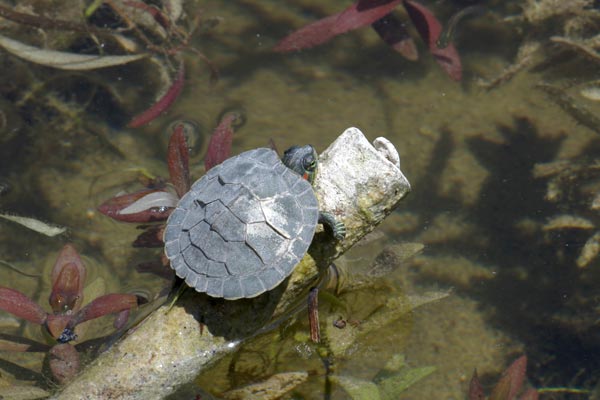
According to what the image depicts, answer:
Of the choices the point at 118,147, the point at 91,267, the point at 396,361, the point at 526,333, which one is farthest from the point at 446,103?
the point at 91,267

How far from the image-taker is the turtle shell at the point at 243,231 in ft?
8.22

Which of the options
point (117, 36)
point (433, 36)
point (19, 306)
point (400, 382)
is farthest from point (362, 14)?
point (19, 306)

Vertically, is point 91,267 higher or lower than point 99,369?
lower

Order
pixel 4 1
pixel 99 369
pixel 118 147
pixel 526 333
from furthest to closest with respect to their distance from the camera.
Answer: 1. pixel 4 1
2. pixel 118 147
3. pixel 526 333
4. pixel 99 369

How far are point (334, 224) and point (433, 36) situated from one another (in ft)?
9.16

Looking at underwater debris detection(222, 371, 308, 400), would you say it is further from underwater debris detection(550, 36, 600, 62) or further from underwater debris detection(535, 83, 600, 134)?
underwater debris detection(550, 36, 600, 62)

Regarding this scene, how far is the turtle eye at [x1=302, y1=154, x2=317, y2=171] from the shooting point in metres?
A: 2.81

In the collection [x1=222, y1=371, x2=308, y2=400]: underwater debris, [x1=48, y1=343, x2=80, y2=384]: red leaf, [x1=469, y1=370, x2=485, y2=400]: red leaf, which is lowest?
[x1=469, y1=370, x2=485, y2=400]: red leaf

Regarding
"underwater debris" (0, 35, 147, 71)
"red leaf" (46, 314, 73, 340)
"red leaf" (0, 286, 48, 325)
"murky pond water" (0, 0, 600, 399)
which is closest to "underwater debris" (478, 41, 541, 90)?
"murky pond water" (0, 0, 600, 399)

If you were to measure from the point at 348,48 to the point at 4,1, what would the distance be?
3.36m

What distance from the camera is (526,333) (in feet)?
13.0

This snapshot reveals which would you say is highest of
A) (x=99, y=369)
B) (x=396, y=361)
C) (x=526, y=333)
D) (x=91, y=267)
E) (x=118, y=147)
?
(x=99, y=369)

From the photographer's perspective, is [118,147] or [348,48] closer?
[118,147]

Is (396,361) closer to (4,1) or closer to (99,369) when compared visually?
(99,369)
